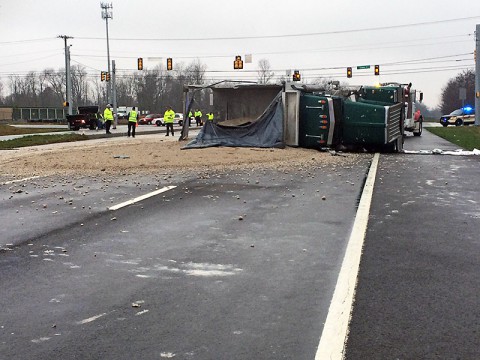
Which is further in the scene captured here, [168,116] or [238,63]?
[238,63]

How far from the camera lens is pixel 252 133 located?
2109 cm

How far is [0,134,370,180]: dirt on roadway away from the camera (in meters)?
14.6

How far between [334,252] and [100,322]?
2.84 meters

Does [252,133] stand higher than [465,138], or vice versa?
[252,133]

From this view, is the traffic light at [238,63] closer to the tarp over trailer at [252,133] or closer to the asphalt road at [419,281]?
the tarp over trailer at [252,133]

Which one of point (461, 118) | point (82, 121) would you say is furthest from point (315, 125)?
point (461, 118)

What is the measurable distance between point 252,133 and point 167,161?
5364 mm

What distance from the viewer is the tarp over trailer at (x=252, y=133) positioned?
68.0 ft

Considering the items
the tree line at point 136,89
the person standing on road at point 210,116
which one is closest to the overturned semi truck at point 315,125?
the person standing on road at point 210,116

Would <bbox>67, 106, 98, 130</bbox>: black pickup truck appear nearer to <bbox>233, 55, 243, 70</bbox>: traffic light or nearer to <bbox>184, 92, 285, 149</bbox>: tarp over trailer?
<bbox>233, 55, 243, 70</bbox>: traffic light

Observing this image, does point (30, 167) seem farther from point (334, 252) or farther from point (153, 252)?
point (334, 252)

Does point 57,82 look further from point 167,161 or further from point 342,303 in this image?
point 342,303

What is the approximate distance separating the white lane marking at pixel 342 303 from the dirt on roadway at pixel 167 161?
320 inches

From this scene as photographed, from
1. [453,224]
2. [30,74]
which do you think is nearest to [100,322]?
[453,224]
